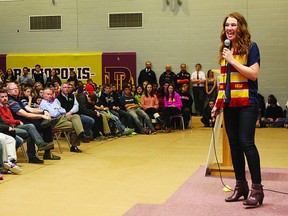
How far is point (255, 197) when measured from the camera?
3.94 meters

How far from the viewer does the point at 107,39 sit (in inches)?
594

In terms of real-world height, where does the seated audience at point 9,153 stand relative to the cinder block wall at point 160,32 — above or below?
below

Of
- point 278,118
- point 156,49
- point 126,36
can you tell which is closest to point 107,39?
point 126,36

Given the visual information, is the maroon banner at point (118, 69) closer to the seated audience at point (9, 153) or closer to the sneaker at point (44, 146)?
the sneaker at point (44, 146)

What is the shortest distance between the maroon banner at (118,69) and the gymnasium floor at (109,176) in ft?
17.4

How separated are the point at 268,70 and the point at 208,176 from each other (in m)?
9.29

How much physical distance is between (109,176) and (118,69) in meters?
8.97

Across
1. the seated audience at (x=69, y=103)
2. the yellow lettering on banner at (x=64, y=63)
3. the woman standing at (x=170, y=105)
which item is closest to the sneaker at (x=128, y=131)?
the woman standing at (x=170, y=105)

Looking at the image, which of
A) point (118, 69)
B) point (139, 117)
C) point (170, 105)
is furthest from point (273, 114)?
point (118, 69)

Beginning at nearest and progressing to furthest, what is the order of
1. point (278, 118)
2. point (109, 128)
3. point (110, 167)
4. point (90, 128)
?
point (110, 167) → point (90, 128) → point (109, 128) → point (278, 118)

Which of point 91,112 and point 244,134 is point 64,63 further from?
point 244,134

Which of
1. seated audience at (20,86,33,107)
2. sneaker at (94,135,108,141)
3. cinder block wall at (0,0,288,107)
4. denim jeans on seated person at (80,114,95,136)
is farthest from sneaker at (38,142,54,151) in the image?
cinder block wall at (0,0,288,107)

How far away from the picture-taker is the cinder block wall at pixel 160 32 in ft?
46.0

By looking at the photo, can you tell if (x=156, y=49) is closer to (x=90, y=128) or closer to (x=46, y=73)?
(x=46, y=73)
